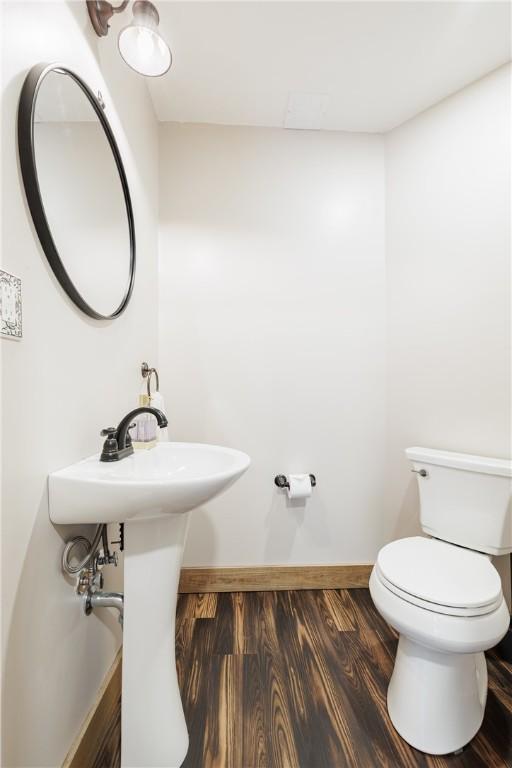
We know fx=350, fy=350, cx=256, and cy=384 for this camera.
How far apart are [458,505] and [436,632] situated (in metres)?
0.59

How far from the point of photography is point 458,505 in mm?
1447

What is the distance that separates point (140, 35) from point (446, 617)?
77.6 inches

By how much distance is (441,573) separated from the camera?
116 cm

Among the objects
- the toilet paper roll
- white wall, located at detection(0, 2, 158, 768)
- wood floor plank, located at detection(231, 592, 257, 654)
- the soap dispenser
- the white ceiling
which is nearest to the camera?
white wall, located at detection(0, 2, 158, 768)

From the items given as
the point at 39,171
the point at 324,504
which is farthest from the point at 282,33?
the point at 324,504

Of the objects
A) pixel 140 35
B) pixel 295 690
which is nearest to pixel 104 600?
pixel 295 690

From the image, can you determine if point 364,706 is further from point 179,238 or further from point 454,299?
point 179,238

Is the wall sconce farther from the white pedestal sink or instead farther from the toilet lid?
the toilet lid

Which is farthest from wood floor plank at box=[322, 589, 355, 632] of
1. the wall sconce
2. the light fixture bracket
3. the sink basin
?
the light fixture bracket

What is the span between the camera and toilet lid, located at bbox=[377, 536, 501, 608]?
3.42 ft

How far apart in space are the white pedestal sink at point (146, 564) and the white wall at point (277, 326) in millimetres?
890

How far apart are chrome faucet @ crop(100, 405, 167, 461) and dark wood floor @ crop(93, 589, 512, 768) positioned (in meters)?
0.91

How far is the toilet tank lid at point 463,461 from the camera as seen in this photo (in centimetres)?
136

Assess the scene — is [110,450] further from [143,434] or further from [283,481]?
[283,481]
